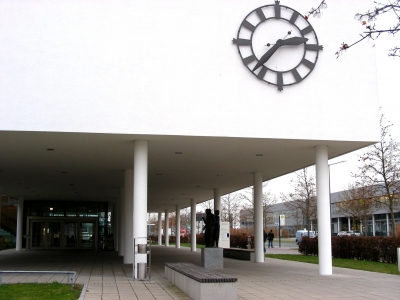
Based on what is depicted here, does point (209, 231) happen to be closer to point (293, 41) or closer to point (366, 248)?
point (293, 41)

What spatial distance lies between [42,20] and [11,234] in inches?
1285

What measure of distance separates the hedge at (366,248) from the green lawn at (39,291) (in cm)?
1539

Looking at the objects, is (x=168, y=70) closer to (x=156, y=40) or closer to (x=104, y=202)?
(x=156, y=40)

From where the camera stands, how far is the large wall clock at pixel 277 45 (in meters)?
15.6

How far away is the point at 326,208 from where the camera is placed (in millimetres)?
17031

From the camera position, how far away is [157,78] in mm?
15102

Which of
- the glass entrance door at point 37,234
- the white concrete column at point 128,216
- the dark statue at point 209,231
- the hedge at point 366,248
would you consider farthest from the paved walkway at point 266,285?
the glass entrance door at point 37,234

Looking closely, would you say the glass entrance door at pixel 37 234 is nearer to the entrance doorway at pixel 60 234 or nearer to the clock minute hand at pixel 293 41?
the entrance doorway at pixel 60 234

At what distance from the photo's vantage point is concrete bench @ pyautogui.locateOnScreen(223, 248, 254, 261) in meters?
24.6

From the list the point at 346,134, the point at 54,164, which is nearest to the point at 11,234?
the point at 54,164

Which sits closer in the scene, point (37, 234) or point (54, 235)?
point (37, 234)

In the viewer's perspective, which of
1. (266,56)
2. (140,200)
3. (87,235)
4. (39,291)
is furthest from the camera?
(87,235)

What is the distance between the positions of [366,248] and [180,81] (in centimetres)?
1500

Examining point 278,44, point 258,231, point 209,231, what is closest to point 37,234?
point 258,231
